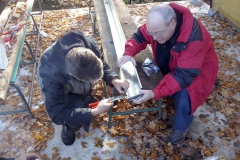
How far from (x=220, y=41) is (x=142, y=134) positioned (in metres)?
3.22

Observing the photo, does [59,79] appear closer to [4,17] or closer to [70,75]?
[70,75]

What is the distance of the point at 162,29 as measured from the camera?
2.42 m

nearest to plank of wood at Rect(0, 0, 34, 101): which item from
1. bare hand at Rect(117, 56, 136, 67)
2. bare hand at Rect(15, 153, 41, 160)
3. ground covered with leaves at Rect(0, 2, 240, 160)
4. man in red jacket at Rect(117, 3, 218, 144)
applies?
bare hand at Rect(15, 153, 41, 160)

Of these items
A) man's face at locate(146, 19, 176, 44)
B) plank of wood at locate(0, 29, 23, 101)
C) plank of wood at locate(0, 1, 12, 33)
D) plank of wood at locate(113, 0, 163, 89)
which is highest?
man's face at locate(146, 19, 176, 44)

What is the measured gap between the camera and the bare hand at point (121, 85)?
278cm

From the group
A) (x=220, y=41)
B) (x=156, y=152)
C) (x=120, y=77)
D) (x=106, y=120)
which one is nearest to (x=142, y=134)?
(x=156, y=152)

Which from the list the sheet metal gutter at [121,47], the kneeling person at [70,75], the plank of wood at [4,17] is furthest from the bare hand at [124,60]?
the plank of wood at [4,17]

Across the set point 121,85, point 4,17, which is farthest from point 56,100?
point 4,17

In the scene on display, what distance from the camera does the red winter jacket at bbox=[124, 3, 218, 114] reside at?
2.46 metres

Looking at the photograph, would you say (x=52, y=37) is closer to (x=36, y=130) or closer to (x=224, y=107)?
(x=36, y=130)

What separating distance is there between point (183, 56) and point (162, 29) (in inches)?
15.3

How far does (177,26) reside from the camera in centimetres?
252

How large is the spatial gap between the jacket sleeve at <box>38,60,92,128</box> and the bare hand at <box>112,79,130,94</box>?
0.48 m

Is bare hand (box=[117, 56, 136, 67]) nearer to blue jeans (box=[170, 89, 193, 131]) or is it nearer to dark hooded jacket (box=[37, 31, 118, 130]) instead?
dark hooded jacket (box=[37, 31, 118, 130])
